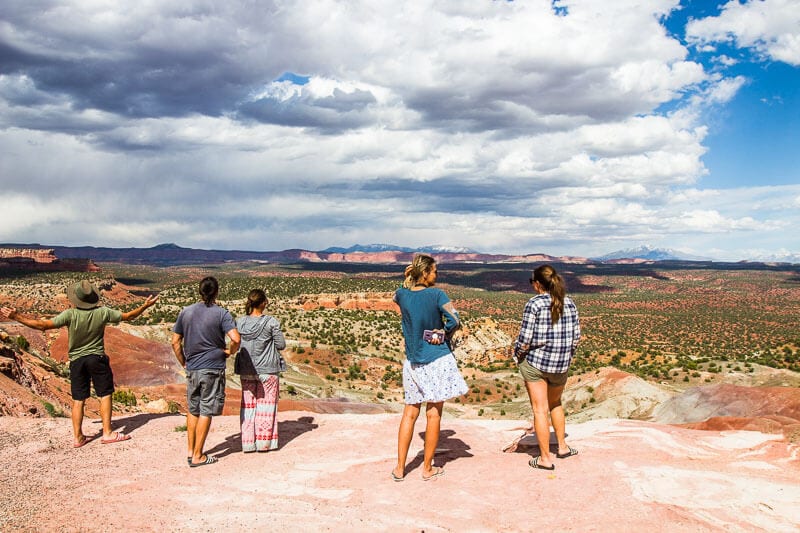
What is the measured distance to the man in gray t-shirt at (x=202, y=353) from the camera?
7.43 meters

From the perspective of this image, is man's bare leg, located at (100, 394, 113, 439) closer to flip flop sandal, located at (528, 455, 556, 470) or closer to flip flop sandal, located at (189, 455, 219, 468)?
flip flop sandal, located at (189, 455, 219, 468)

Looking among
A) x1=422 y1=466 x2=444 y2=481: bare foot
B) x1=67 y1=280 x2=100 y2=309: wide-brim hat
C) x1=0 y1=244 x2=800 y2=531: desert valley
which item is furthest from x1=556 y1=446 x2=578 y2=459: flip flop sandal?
x1=67 y1=280 x2=100 y2=309: wide-brim hat

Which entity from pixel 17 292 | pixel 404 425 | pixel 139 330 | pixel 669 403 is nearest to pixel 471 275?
pixel 17 292

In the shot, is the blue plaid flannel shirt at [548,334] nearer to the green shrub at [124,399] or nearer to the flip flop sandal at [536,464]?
the flip flop sandal at [536,464]

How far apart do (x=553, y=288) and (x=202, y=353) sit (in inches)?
191

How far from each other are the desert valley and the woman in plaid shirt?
0.66 meters

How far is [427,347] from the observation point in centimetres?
644

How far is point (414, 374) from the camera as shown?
653 centimetres

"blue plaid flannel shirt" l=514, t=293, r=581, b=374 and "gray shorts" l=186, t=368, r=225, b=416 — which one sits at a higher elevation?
"blue plaid flannel shirt" l=514, t=293, r=581, b=374

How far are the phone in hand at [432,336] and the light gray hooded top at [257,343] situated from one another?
2.65 metres

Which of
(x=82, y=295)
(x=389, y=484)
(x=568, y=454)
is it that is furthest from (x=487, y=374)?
(x=82, y=295)

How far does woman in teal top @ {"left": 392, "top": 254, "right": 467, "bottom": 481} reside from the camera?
6.36 meters

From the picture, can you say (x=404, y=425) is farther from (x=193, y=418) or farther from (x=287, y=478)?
(x=193, y=418)

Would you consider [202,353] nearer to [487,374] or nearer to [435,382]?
[435,382]
